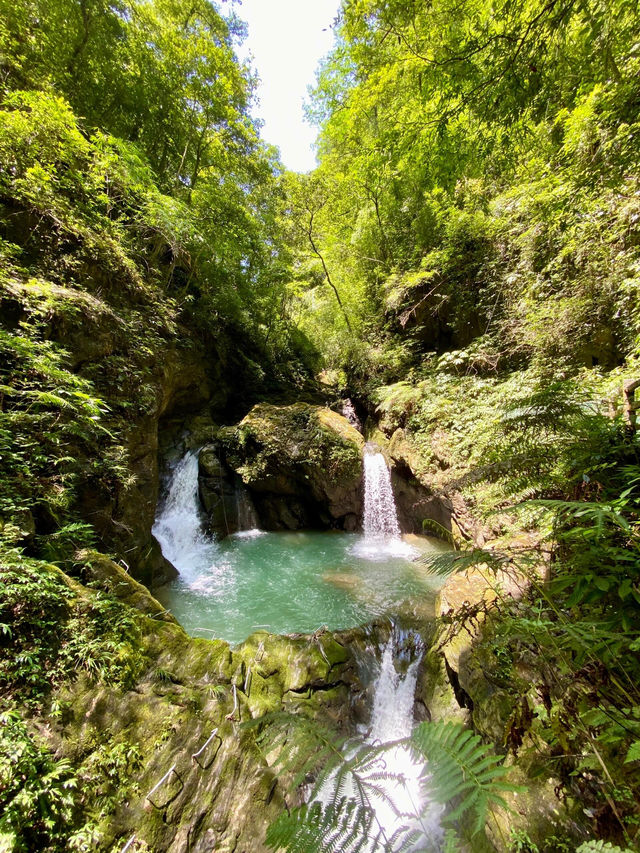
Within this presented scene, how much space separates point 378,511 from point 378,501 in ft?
0.91

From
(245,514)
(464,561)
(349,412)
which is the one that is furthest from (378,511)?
(464,561)

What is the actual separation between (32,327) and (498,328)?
881 cm

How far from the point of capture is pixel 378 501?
28.7 feet

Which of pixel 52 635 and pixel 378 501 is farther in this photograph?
pixel 378 501

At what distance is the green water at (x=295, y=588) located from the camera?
4.97 m

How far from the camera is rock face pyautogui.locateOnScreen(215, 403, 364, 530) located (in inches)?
360

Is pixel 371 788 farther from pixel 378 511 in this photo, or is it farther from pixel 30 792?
pixel 378 511

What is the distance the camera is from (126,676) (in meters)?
2.36

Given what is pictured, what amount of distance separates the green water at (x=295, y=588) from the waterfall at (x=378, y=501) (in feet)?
1.86

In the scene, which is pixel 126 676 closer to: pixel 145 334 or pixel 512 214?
pixel 145 334

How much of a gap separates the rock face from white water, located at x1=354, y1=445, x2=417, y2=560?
30cm

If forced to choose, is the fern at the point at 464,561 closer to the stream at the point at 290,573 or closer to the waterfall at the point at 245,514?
the stream at the point at 290,573

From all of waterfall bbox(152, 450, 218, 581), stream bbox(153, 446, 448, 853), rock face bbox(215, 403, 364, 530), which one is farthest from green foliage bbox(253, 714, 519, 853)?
rock face bbox(215, 403, 364, 530)

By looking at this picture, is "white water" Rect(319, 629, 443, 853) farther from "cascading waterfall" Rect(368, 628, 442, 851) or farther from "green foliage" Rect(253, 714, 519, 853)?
"green foliage" Rect(253, 714, 519, 853)
